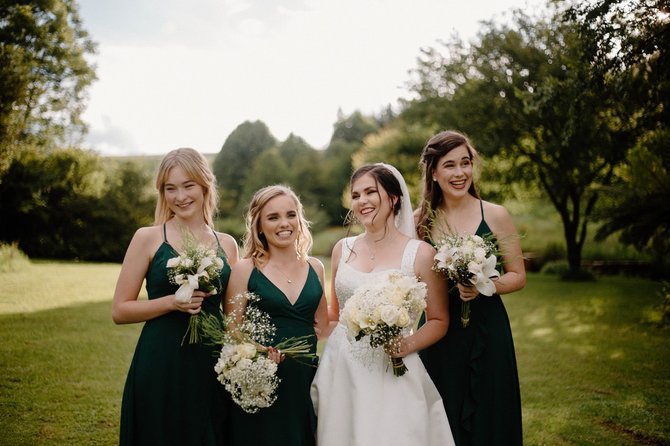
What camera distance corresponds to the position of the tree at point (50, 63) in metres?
27.3

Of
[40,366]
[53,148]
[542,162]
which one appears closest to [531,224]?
[542,162]

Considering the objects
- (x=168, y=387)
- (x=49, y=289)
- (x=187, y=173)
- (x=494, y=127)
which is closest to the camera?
(x=168, y=387)

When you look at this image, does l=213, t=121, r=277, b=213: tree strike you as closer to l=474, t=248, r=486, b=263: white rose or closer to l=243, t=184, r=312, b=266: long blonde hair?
l=243, t=184, r=312, b=266: long blonde hair

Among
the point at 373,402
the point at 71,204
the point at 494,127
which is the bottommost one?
the point at 373,402

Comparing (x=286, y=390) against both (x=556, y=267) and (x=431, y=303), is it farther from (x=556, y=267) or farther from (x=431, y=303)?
(x=556, y=267)

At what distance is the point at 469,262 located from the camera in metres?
3.40

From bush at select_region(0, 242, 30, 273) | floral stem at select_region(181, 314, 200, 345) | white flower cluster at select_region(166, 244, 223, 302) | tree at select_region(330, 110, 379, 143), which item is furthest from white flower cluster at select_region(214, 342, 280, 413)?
tree at select_region(330, 110, 379, 143)

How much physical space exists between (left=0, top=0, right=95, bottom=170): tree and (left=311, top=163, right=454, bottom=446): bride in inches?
1003

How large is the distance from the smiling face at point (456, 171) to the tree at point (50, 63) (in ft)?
84.0

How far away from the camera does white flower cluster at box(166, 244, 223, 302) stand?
3.27m

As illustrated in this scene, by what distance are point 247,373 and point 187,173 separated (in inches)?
62.6

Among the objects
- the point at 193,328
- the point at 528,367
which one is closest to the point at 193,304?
the point at 193,328

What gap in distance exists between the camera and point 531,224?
3052 centimetres

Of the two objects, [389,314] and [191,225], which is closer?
[389,314]
